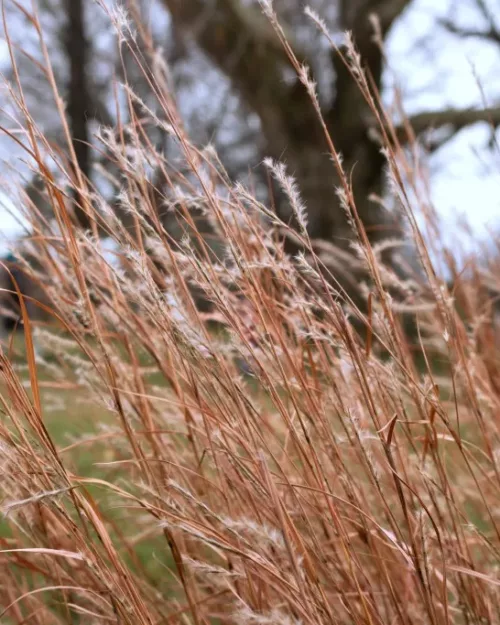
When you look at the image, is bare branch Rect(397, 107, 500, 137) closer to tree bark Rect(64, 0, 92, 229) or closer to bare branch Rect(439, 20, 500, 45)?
bare branch Rect(439, 20, 500, 45)

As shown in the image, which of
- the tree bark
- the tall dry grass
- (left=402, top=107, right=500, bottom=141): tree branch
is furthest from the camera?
the tree bark

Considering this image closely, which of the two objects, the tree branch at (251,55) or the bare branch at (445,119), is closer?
the tree branch at (251,55)

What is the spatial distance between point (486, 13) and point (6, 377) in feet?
24.0

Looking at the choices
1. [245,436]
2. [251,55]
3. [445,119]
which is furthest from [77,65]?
[245,436]

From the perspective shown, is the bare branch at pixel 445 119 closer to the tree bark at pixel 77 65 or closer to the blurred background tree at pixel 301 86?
the blurred background tree at pixel 301 86

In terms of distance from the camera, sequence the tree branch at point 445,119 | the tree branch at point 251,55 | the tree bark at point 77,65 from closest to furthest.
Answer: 1. the tree branch at point 251,55
2. the tree branch at point 445,119
3. the tree bark at point 77,65

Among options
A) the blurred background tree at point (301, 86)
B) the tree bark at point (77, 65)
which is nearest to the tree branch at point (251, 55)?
the blurred background tree at point (301, 86)

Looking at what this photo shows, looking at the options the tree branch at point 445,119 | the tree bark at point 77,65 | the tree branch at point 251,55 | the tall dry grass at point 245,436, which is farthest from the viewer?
the tree bark at point 77,65

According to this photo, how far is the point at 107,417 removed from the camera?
235 cm

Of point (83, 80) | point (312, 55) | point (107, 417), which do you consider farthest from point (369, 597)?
point (83, 80)

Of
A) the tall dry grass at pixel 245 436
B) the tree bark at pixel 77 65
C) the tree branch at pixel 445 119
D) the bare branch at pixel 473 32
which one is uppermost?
the tree bark at pixel 77 65

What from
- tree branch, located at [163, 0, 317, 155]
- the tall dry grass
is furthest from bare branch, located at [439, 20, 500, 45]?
the tall dry grass

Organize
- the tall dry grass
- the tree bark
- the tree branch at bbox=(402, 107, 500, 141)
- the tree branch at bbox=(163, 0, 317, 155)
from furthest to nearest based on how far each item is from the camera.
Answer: the tree bark → the tree branch at bbox=(402, 107, 500, 141) → the tree branch at bbox=(163, 0, 317, 155) → the tall dry grass

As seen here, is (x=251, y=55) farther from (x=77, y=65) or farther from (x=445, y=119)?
(x=77, y=65)
